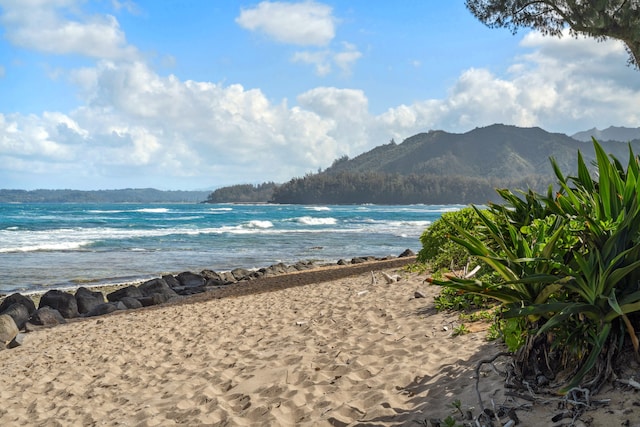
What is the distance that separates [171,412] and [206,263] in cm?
1781

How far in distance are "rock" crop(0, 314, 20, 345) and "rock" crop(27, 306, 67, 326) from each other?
118cm

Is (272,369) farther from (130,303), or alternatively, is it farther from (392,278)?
(130,303)

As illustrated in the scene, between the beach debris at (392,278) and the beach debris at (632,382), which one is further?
the beach debris at (392,278)

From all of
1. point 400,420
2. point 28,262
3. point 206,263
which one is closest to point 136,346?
point 400,420

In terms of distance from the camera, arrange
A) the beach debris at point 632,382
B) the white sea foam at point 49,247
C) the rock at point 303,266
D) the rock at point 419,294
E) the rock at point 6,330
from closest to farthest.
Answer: the beach debris at point 632,382 → the rock at point 419,294 → the rock at point 6,330 → the rock at point 303,266 → the white sea foam at point 49,247

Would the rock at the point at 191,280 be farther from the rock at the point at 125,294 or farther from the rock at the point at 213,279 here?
the rock at the point at 125,294

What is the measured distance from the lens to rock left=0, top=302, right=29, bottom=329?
10.8 metres

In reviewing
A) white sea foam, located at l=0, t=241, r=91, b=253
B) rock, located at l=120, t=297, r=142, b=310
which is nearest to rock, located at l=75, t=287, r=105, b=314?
rock, located at l=120, t=297, r=142, b=310

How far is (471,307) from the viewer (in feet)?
20.0

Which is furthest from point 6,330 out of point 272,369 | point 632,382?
point 632,382

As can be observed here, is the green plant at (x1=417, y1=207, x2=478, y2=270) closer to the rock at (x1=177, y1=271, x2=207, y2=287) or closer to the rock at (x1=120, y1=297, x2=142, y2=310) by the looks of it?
the rock at (x1=120, y1=297, x2=142, y2=310)

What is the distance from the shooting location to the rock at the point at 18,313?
10812 millimetres

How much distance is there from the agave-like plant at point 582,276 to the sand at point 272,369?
1.20 feet

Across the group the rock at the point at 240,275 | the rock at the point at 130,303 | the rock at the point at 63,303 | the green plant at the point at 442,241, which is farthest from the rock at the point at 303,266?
the rock at the point at 63,303
